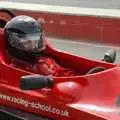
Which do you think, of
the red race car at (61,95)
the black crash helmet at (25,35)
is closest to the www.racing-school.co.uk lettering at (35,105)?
the red race car at (61,95)

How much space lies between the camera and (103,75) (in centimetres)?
501

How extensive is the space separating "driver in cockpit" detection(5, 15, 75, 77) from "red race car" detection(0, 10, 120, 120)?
0.15m

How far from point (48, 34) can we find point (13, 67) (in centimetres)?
628

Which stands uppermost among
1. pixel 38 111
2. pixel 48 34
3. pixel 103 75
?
pixel 103 75

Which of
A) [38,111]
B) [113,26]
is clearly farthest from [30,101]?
[113,26]

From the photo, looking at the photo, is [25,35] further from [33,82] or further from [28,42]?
[33,82]

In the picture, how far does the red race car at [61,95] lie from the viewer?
474cm

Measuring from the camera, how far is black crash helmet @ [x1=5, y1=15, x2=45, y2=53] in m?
5.40

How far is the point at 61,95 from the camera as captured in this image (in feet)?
16.1

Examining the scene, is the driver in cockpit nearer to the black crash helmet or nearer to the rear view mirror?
the black crash helmet

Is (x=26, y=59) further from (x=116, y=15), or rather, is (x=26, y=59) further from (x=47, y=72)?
(x=116, y=15)

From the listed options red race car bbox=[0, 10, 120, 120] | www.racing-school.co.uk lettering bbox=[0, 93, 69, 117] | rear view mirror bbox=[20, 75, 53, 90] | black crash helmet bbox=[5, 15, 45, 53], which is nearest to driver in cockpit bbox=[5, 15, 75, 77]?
black crash helmet bbox=[5, 15, 45, 53]

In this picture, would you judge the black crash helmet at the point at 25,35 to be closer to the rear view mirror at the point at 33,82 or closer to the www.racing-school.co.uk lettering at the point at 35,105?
the www.racing-school.co.uk lettering at the point at 35,105

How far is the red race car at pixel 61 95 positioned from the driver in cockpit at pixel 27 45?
0.50ft
